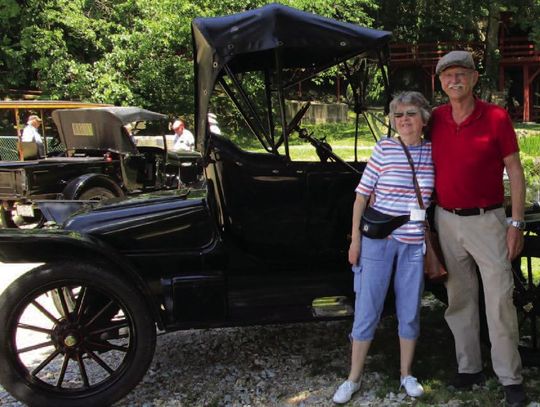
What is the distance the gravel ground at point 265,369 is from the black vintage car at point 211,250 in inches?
15.6

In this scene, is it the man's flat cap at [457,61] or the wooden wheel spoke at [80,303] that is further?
the wooden wheel spoke at [80,303]

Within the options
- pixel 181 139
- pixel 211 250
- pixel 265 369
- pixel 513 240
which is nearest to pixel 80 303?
pixel 211 250

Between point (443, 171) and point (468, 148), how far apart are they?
19 centimetres

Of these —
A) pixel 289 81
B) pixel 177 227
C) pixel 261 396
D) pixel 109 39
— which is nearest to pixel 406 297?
pixel 261 396

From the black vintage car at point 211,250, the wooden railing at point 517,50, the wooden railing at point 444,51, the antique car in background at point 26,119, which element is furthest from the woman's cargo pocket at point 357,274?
the wooden railing at point 517,50

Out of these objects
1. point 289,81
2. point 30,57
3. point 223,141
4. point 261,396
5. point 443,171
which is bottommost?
point 261,396

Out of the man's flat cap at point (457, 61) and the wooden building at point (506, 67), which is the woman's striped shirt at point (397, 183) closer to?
the man's flat cap at point (457, 61)

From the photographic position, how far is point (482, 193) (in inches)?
121

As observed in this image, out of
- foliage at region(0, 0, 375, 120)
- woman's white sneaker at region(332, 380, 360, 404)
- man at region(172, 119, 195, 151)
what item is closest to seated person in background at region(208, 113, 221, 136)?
woman's white sneaker at region(332, 380, 360, 404)

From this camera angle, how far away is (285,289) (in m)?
3.58

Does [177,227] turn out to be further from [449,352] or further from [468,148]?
[449,352]

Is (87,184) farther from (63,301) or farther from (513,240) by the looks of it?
(513,240)

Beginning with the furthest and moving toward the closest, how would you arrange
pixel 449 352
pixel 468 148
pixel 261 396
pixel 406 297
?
pixel 449 352, pixel 261 396, pixel 406 297, pixel 468 148

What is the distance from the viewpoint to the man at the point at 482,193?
302 centimetres
